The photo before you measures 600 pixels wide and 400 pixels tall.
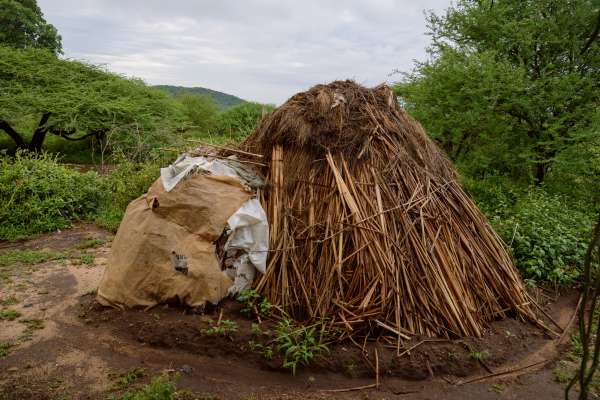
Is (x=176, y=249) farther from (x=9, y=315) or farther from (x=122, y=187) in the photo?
(x=122, y=187)

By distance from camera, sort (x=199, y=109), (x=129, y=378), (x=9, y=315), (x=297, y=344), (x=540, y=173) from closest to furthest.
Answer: (x=129, y=378)
(x=297, y=344)
(x=9, y=315)
(x=540, y=173)
(x=199, y=109)

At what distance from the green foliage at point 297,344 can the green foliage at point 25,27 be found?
1954cm

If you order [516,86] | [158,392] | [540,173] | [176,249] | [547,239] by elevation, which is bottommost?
[158,392]

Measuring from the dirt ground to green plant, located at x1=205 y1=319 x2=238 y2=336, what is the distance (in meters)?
0.04

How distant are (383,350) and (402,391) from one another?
365mm

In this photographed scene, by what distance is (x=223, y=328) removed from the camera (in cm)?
380

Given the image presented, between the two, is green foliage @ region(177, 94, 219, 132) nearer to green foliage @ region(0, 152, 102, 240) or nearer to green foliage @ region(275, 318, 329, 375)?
green foliage @ region(0, 152, 102, 240)

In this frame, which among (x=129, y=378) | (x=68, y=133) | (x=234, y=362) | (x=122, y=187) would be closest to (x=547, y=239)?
(x=234, y=362)

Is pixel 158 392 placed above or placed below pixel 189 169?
below

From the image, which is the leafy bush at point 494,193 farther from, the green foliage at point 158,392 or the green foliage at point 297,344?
the green foliage at point 158,392

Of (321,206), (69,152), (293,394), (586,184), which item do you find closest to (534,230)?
(586,184)

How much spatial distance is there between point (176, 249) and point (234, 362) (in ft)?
4.01

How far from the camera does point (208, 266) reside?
4117 millimetres

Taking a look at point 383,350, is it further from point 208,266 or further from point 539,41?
point 539,41
